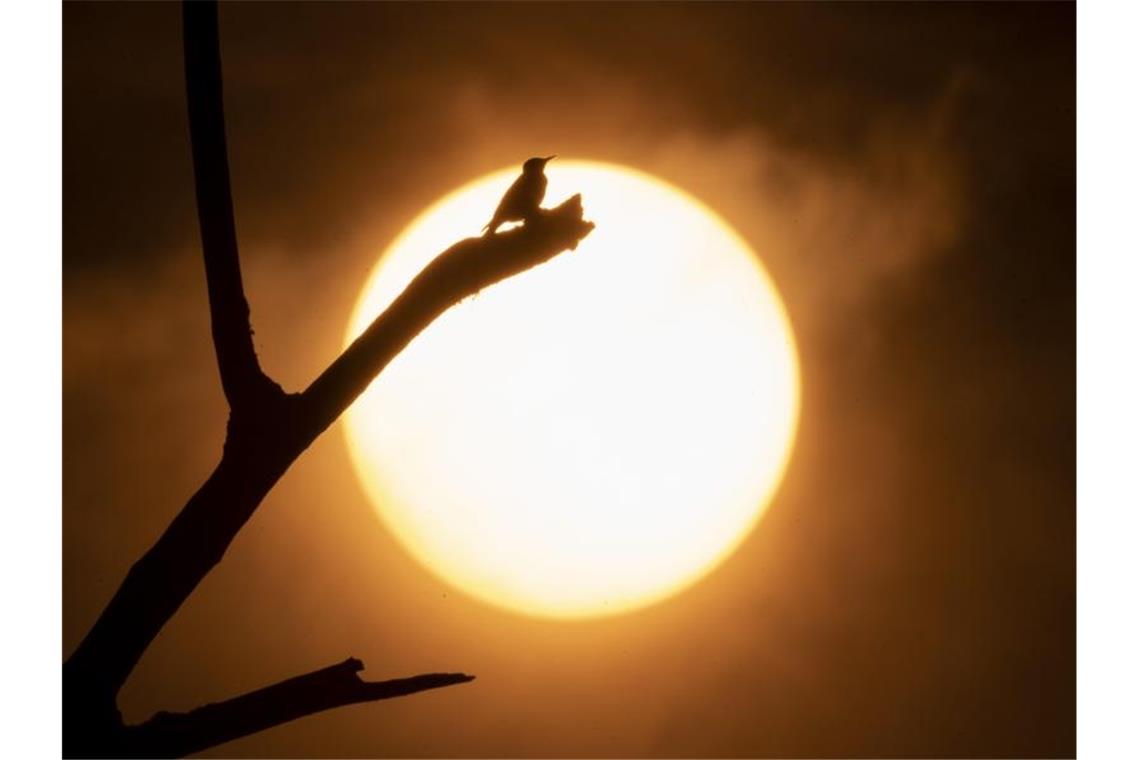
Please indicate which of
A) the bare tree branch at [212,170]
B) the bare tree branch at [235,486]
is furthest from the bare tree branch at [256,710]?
the bare tree branch at [212,170]

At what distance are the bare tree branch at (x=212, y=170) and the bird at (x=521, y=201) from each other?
2.55 feet

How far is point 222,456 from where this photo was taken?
9.17 feet

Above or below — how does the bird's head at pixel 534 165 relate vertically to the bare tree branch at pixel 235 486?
above

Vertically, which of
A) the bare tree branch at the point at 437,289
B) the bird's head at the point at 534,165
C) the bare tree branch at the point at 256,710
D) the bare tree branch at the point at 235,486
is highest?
the bird's head at the point at 534,165

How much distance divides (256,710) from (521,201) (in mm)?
1681

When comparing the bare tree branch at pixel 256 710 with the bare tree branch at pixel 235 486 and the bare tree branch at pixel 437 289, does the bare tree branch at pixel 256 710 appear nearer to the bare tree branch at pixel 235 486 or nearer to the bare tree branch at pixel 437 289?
the bare tree branch at pixel 235 486

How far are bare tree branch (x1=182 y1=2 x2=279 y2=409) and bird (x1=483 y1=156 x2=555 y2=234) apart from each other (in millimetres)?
776

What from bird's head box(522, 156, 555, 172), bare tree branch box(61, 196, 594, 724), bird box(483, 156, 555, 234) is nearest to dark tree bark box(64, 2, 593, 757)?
bare tree branch box(61, 196, 594, 724)

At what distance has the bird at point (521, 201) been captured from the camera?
10.8 feet

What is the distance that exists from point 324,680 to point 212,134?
1.49 meters

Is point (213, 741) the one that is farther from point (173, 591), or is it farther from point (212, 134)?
point (212, 134)

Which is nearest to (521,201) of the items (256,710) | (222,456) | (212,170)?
(212,170)

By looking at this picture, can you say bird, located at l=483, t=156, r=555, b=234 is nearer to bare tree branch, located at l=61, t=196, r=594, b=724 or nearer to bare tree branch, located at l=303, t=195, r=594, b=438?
bare tree branch, located at l=303, t=195, r=594, b=438

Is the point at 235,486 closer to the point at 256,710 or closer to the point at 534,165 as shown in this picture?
the point at 256,710
